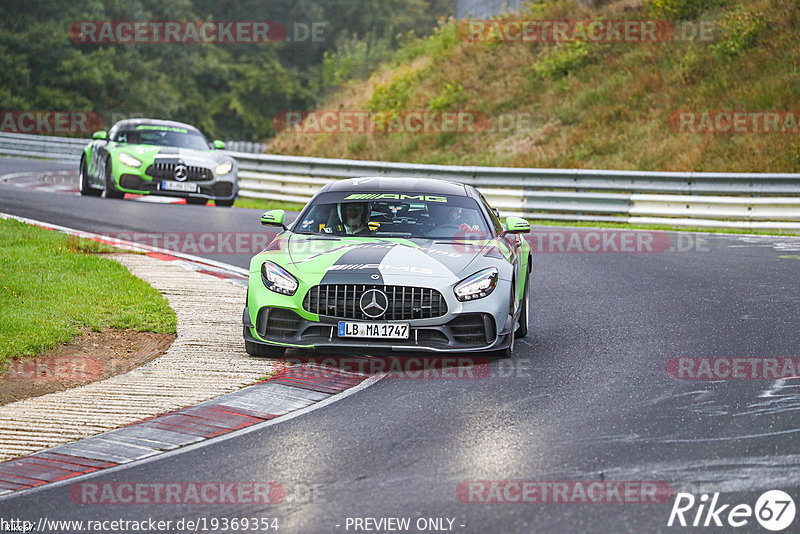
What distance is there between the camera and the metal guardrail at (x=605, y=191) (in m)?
20.1

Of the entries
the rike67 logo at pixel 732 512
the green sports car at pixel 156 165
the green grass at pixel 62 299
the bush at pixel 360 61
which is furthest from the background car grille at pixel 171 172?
the bush at pixel 360 61

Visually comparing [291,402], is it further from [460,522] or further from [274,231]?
[274,231]

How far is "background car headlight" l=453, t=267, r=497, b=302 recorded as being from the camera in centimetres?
855

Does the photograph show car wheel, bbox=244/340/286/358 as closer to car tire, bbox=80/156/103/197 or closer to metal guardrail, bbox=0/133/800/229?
metal guardrail, bbox=0/133/800/229

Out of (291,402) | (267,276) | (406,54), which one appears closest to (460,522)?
(291,402)

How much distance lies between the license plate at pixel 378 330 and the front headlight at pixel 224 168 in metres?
13.3

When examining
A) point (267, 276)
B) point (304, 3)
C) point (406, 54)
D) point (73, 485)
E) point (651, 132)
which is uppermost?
point (304, 3)

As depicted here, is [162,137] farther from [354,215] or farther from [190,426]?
[190,426]

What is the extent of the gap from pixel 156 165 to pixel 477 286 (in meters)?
13.1

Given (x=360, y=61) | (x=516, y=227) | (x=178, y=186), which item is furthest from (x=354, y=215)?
(x=360, y=61)

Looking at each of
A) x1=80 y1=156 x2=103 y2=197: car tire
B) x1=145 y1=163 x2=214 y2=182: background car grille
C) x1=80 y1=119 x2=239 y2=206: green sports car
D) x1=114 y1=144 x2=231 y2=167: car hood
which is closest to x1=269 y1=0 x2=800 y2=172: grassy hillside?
x1=80 y1=119 x2=239 y2=206: green sports car

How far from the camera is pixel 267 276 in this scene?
28.8 feet

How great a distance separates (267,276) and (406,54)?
Result: 33356 millimetres

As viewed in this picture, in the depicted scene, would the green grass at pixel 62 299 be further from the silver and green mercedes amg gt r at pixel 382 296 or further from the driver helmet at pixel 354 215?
the driver helmet at pixel 354 215
